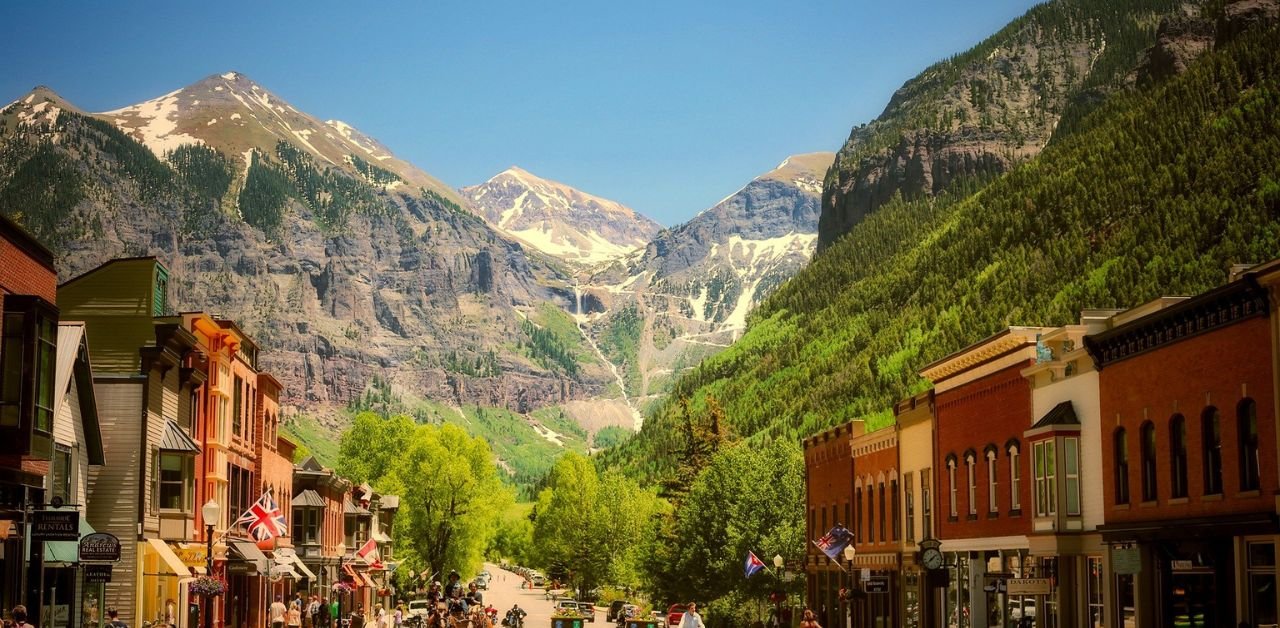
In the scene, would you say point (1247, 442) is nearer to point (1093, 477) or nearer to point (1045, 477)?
point (1093, 477)

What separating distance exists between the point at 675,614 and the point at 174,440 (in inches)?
1629

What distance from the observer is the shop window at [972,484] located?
53406 mm

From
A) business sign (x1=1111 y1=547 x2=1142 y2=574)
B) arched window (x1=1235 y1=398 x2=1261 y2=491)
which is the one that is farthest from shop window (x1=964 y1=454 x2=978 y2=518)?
arched window (x1=1235 y1=398 x2=1261 y2=491)

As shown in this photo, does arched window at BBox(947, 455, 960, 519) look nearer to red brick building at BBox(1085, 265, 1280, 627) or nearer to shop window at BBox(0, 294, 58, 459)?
red brick building at BBox(1085, 265, 1280, 627)

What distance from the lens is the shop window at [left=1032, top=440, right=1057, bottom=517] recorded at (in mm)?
45562

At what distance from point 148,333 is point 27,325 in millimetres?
19197

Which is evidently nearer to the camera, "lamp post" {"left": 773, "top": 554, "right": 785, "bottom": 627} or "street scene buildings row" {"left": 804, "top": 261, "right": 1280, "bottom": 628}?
"street scene buildings row" {"left": 804, "top": 261, "right": 1280, "bottom": 628}

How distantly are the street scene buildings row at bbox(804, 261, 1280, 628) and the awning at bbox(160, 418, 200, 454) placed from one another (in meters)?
22.1

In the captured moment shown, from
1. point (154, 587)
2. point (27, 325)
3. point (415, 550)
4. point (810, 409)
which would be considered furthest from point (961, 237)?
point (27, 325)

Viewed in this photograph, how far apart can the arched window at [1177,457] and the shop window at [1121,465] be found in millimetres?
2921

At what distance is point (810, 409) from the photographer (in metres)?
190

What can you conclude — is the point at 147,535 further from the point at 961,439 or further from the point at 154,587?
the point at 961,439

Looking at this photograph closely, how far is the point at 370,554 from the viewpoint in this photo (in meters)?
85.4

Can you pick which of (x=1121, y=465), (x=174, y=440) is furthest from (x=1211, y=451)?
(x=174, y=440)
